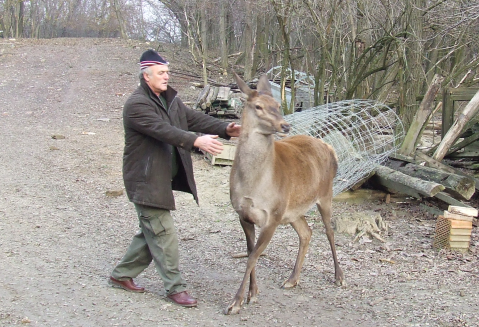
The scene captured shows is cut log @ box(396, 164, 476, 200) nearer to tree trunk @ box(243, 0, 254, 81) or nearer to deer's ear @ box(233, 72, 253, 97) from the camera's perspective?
deer's ear @ box(233, 72, 253, 97)

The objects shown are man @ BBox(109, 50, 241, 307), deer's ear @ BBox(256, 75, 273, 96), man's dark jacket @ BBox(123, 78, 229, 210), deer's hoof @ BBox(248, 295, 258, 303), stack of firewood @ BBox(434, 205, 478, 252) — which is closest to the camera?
man's dark jacket @ BBox(123, 78, 229, 210)

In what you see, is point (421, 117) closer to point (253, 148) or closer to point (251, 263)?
point (253, 148)

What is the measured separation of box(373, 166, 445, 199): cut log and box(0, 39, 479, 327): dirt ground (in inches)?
16.9

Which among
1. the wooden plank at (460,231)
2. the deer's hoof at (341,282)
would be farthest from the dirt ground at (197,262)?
the wooden plank at (460,231)

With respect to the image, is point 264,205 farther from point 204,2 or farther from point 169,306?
point 204,2

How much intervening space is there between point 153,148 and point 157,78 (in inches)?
27.0

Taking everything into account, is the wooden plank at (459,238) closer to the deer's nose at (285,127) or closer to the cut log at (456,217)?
the cut log at (456,217)

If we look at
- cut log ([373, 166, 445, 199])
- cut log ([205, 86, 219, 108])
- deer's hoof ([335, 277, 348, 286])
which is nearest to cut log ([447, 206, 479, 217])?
cut log ([373, 166, 445, 199])

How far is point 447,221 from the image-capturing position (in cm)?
741

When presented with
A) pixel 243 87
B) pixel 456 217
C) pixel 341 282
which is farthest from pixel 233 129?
pixel 456 217

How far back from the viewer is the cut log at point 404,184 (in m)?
8.23

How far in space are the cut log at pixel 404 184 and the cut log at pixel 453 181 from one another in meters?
0.29

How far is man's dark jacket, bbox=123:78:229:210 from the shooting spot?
5230mm

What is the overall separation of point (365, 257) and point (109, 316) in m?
3.62
